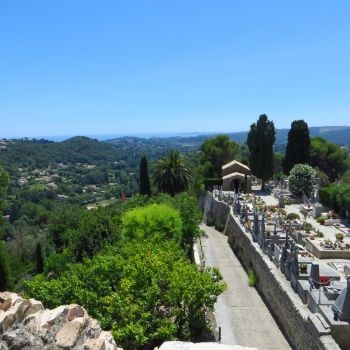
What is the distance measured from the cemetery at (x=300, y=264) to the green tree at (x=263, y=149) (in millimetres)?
9481

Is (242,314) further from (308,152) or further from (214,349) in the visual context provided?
(308,152)

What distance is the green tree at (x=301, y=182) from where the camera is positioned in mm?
37938

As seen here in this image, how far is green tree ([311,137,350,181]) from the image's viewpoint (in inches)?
2069

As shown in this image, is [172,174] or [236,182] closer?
[172,174]

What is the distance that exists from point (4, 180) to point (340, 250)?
2008 centimetres

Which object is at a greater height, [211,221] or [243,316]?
[243,316]

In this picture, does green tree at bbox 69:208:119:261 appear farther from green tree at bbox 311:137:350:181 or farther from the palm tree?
green tree at bbox 311:137:350:181

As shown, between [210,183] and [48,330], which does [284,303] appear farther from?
[210,183]

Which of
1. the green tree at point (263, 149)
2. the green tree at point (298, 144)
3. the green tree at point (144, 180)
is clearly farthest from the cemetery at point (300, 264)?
the green tree at point (144, 180)

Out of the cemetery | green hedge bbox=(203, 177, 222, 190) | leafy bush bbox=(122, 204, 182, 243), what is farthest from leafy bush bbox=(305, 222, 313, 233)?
green hedge bbox=(203, 177, 222, 190)

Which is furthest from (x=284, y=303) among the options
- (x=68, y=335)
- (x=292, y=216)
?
(x=292, y=216)

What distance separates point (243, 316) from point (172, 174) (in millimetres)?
26321

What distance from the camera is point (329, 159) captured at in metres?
53.2

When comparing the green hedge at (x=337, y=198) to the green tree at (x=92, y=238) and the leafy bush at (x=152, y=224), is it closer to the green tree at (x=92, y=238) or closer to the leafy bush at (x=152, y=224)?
the leafy bush at (x=152, y=224)
